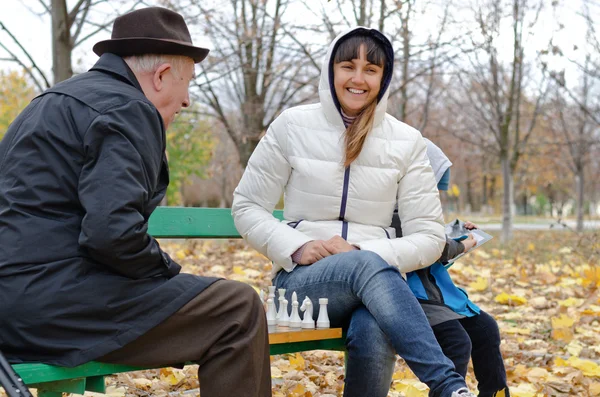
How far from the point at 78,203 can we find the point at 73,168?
4.1 inches

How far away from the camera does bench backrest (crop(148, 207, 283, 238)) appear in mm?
3660

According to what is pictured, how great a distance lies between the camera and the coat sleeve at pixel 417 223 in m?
3.12

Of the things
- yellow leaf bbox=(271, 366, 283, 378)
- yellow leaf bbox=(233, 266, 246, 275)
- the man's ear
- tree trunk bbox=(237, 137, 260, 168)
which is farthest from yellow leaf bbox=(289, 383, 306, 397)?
tree trunk bbox=(237, 137, 260, 168)

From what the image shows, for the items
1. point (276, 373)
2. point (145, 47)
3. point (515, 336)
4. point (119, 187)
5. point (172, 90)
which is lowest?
point (515, 336)

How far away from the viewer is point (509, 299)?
21.0 feet

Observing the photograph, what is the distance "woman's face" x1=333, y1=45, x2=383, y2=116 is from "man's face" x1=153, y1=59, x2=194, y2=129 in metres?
1.02

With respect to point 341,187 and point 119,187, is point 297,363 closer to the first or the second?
point 341,187

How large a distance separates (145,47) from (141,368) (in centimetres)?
104

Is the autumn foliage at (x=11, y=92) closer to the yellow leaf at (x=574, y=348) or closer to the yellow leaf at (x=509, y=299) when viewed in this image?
the yellow leaf at (x=509, y=299)

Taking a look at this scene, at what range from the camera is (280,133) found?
3.36m

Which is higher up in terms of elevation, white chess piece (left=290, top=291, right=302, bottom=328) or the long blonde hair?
the long blonde hair

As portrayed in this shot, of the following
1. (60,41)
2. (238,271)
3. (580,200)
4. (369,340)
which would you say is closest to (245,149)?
(238,271)

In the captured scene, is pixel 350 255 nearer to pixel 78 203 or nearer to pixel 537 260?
pixel 78 203

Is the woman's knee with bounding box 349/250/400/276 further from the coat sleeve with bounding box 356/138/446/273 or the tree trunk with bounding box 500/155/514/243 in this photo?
the tree trunk with bounding box 500/155/514/243
